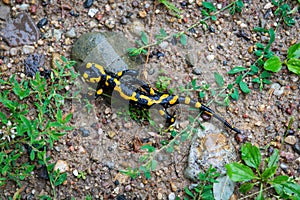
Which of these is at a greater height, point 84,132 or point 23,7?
point 23,7

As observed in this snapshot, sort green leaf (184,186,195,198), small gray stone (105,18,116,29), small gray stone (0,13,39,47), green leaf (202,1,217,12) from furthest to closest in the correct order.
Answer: green leaf (202,1,217,12)
small gray stone (105,18,116,29)
small gray stone (0,13,39,47)
green leaf (184,186,195,198)

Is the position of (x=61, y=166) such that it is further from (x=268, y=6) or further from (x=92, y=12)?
(x=268, y=6)

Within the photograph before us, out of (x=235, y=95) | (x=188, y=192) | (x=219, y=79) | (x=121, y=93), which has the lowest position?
(x=188, y=192)

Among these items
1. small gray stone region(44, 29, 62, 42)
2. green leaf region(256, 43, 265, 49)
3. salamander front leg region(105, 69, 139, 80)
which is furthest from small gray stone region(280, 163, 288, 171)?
small gray stone region(44, 29, 62, 42)

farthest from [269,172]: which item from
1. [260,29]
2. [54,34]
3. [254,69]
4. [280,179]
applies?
[54,34]

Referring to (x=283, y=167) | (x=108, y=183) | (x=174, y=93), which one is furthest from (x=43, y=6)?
(x=283, y=167)

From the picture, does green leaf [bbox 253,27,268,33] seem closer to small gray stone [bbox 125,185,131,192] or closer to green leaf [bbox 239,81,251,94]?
green leaf [bbox 239,81,251,94]

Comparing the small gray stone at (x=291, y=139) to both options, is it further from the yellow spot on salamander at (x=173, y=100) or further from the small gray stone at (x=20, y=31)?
the small gray stone at (x=20, y=31)
